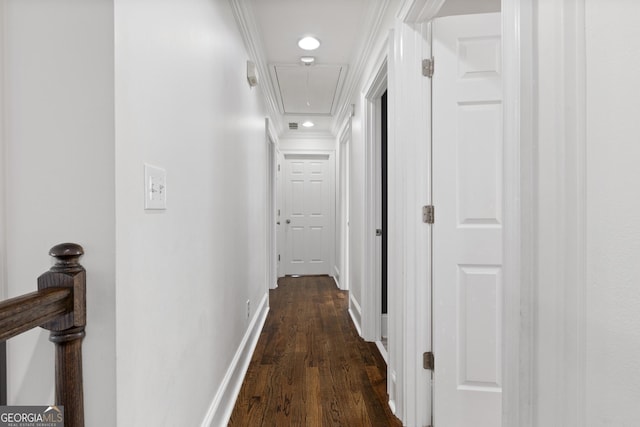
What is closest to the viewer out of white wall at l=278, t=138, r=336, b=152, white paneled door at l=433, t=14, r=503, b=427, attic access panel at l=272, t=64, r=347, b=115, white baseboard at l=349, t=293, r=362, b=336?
white paneled door at l=433, t=14, r=503, b=427

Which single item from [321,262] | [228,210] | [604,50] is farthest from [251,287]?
[321,262]

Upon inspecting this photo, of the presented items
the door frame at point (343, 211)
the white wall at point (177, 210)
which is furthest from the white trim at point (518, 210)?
A: the door frame at point (343, 211)

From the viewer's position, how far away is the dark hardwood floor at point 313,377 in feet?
5.91

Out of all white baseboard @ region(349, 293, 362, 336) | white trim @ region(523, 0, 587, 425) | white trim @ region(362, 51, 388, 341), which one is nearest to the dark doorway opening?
white trim @ region(362, 51, 388, 341)

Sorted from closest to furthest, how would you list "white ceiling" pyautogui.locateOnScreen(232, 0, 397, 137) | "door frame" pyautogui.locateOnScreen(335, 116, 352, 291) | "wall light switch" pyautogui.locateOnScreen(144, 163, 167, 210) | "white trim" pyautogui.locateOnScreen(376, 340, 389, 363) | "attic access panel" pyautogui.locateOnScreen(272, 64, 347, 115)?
"wall light switch" pyautogui.locateOnScreen(144, 163, 167, 210) < "white ceiling" pyautogui.locateOnScreen(232, 0, 397, 137) < "white trim" pyautogui.locateOnScreen(376, 340, 389, 363) < "attic access panel" pyautogui.locateOnScreen(272, 64, 347, 115) < "door frame" pyautogui.locateOnScreen(335, 116, 352, 291)

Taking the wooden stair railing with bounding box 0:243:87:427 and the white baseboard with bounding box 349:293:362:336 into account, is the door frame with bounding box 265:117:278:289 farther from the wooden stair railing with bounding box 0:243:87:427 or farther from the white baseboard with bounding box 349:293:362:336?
the wooden stair railing with bounding box 0:243:87:427

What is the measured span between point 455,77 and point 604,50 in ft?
3.58

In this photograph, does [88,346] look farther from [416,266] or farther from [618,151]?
[416,266]

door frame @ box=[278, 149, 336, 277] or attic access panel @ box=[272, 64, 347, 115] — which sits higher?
attic access panel @ box=[272, 64, 347, 115]

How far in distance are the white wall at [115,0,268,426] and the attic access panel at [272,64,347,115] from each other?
115 cm

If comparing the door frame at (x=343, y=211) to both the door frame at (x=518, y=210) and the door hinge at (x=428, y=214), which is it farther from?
the door frame at (x=518, y=210)

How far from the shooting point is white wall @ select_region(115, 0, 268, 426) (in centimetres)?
83

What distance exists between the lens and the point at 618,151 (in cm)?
60

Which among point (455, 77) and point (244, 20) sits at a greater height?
point (244, 20)
